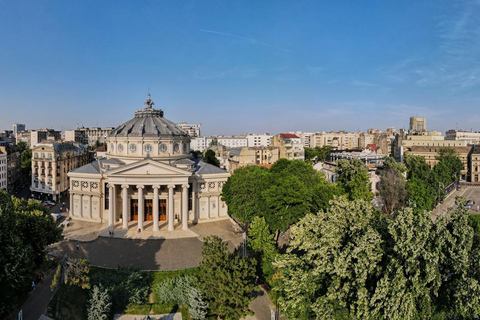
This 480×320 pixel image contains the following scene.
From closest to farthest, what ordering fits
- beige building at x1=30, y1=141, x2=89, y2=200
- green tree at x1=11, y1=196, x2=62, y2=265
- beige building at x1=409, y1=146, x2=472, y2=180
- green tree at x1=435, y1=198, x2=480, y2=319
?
green tree at x1=435, y1=198, x2=480, y2=319
green tree at x1=11, y1=196, x2=62, y2=265
beige building at x1=30, y1=141, x2=89, y2=200
beige building at x1=409, y1=146, x2=472, y2=180

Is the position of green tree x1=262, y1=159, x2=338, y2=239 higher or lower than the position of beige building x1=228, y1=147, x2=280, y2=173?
lower

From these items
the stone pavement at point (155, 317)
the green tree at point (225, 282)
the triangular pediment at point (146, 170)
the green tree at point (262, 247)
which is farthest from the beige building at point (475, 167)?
the stone pavement at point (155, 317)

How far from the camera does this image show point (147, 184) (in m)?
40.1

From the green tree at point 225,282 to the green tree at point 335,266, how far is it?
2.88 m

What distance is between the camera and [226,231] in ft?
138

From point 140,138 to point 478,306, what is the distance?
42970 mm

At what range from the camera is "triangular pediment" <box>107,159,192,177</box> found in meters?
39.8

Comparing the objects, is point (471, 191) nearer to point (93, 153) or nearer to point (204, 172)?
point (204, 172)

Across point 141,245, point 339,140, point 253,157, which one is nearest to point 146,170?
point 141,245

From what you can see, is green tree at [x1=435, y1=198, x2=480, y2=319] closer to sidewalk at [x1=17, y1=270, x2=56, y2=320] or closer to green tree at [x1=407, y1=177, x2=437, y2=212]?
sidewalk at [x1=17, y1=270, x2=56, y2=320]

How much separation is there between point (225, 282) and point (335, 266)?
8.20 m

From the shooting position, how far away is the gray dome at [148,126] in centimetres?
4831

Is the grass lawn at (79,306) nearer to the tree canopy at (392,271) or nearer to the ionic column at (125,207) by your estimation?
the tree canopy at (392,271)

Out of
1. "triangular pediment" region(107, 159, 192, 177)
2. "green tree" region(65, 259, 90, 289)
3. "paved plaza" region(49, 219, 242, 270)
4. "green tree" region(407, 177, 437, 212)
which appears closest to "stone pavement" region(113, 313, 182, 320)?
"green tree" region(65, 259, 90, 289)
